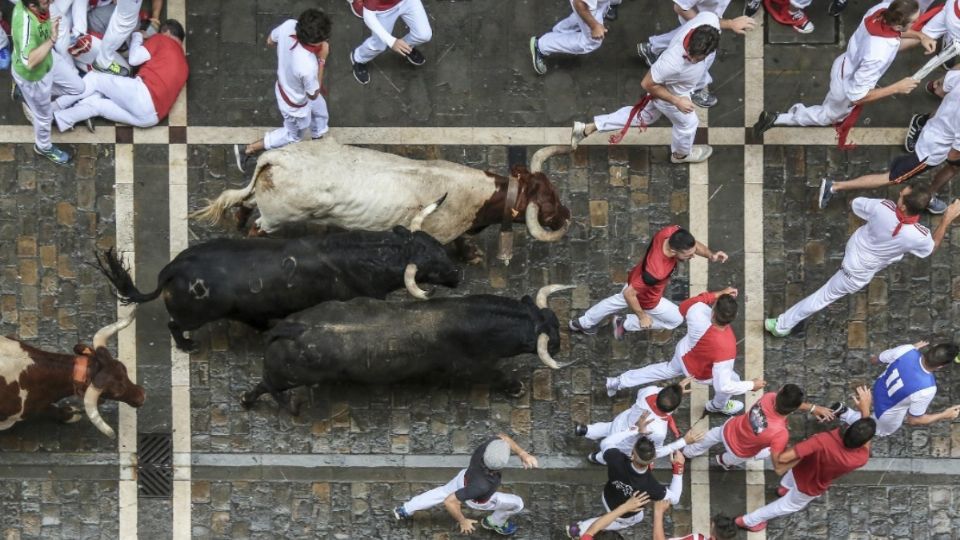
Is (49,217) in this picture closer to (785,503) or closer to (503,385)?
(503,385)

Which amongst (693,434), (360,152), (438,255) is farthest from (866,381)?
(360,152)

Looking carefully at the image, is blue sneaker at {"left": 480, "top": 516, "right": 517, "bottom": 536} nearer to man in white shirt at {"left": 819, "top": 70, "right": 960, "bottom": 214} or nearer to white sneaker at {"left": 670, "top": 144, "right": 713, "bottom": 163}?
white sneaker at {"left": 670, "top": 144, "right": 713, "bottom": 163}

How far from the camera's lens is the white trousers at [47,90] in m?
12.2

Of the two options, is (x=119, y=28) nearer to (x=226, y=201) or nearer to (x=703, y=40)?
(x=226, y=201)

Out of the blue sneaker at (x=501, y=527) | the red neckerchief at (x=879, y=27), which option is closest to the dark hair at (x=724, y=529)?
the blue sneaker at (x=501, y=527)

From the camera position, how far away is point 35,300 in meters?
13.1

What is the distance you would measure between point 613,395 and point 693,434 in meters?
1.83

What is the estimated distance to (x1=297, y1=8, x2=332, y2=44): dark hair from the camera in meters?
11.1

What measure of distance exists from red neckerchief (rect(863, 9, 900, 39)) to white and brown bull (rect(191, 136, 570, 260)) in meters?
3.33

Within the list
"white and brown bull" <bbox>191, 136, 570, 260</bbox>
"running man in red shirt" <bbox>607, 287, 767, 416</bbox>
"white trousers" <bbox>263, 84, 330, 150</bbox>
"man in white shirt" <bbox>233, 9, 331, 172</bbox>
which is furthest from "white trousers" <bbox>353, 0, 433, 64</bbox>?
"running man in red shirt" <bbox>607, 287, 767, 416</bbox>

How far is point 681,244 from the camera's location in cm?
1102

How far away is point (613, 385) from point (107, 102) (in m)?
6.74

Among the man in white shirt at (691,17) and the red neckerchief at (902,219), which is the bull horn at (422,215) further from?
the red neckerchief at (902,219)

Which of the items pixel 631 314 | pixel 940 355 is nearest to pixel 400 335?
pixel 631 314
